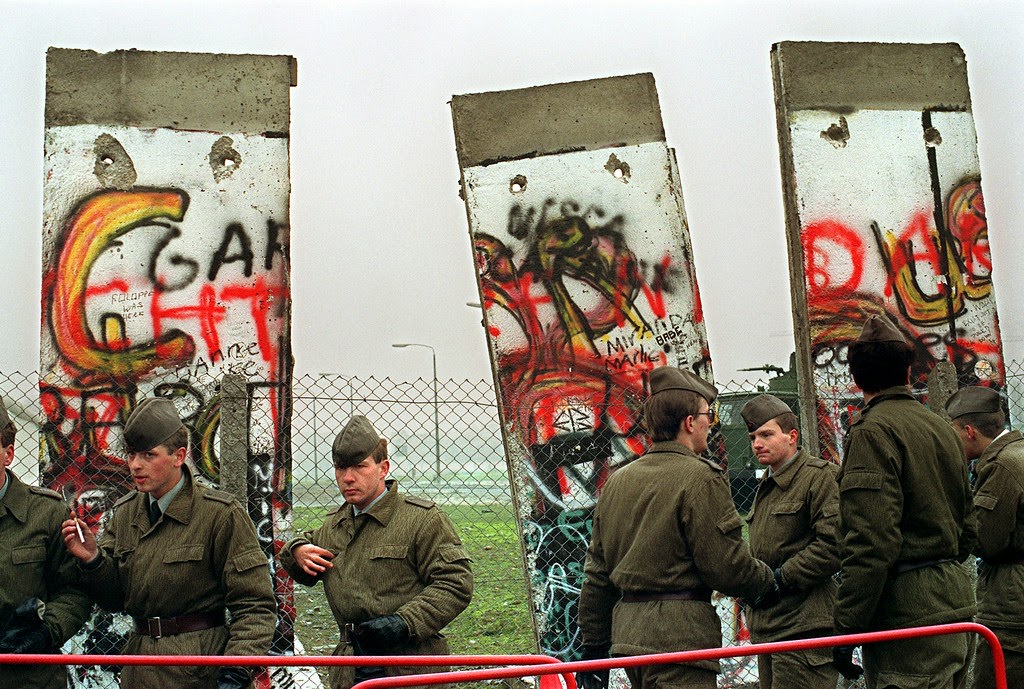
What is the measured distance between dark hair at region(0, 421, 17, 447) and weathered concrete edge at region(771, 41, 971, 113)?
5.24 m

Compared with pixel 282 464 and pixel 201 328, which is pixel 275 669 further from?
pixel 201 328

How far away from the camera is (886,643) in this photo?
425 centimetres

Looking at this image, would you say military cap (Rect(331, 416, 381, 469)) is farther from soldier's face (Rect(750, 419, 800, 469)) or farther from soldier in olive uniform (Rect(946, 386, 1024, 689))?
soldier in olive uniform (Rect(946, 386, 1024, 689))

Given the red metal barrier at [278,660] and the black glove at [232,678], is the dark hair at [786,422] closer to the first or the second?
the red metal barrier at [278,660]

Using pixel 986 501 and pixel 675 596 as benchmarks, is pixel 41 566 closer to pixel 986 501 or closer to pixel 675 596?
pixel 675 596

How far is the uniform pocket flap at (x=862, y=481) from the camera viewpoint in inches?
165

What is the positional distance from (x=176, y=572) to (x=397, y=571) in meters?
0.94

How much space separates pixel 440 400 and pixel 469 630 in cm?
402

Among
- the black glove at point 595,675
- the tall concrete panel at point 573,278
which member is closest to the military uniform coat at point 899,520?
the black glove at point 595,675

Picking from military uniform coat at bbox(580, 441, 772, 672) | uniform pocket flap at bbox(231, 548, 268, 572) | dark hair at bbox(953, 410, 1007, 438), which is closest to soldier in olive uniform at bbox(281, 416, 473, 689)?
uniform pocket flap at bbox(231, 548, 268, 572)

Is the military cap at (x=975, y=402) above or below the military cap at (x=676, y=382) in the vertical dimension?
below

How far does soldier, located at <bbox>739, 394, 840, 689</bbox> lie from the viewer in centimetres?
520

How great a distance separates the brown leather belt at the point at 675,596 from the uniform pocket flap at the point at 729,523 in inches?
11.7

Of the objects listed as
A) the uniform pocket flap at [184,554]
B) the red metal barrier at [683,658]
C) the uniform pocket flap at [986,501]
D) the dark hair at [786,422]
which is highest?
the dark hair at [786,422]
